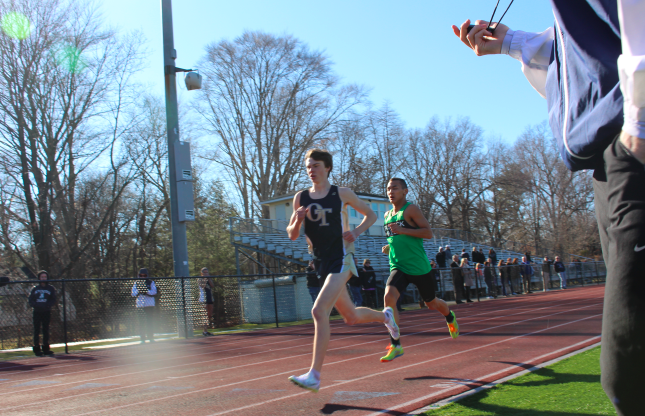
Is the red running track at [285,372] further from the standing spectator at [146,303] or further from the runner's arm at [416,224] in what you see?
the standing spectator at [146,303]

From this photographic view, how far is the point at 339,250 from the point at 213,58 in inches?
1471

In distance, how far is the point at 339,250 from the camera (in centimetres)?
482

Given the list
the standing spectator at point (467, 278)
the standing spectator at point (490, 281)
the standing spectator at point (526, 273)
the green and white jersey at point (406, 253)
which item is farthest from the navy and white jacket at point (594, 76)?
the standing spectator at point (526, 273)

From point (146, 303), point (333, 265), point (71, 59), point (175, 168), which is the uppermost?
point (71, 59)

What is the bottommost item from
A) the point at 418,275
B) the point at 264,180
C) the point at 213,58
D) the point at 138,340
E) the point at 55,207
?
the point at 138,340

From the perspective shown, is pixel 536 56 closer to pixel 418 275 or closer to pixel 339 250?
pixel 339 250

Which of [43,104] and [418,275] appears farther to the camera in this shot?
[43,104]

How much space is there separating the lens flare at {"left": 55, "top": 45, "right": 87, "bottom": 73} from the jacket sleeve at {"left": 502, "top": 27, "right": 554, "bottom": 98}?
2347cm

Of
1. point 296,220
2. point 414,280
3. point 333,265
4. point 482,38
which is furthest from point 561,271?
point 482,38

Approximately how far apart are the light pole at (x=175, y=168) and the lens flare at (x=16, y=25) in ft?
33.2

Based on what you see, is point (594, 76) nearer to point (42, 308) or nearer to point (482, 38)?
point (482, 38)

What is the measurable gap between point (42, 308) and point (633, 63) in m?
12.0

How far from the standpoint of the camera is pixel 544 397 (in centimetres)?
403

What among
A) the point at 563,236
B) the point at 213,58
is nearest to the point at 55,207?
the point at 213,58
